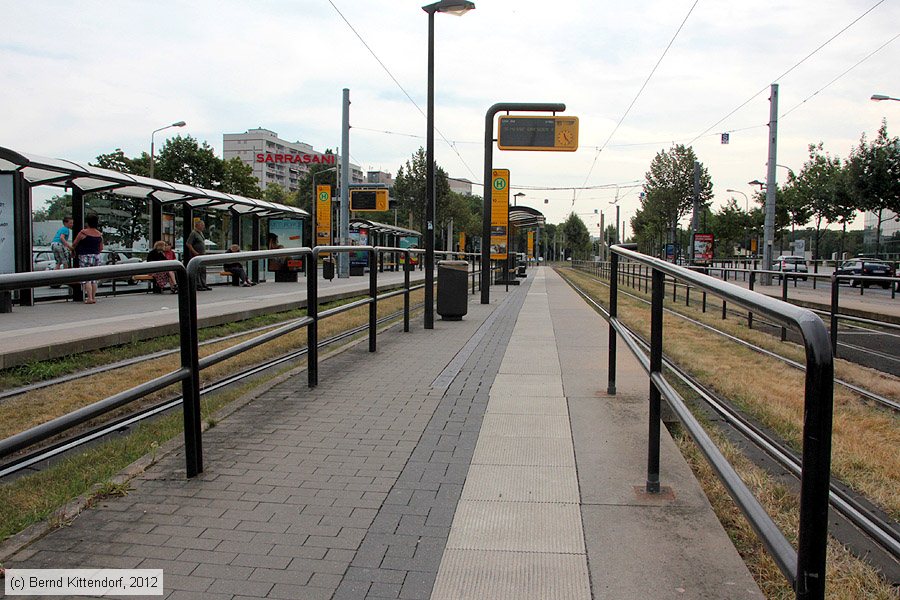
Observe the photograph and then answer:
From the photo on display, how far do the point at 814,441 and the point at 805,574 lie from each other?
1.10 ft

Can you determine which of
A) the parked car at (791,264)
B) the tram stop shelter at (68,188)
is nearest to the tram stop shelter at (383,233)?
the tram stop shelter at (68,188)

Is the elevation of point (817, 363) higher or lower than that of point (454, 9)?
lower

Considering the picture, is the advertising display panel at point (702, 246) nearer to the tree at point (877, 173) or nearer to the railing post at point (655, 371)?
the tree at point (877, 173)

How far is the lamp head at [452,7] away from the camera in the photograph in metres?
11.8

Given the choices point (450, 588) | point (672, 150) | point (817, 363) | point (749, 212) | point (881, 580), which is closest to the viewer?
point (817, 363)

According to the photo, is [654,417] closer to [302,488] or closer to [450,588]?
[450,588]

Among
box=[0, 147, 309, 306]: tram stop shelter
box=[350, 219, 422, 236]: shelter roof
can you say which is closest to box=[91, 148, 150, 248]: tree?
box=[0, 147, 309, 306]: tram stop shelter

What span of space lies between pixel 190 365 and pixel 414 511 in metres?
1.47

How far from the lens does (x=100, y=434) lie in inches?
153

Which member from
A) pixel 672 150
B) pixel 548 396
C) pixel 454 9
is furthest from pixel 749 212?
pixel 548 396

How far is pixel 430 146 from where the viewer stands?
11438 mm

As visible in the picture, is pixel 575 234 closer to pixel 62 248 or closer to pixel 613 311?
pixel 62 248

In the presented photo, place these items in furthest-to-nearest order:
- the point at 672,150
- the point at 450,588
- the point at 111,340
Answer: the point at 672,150
the point at 111,340
the point at 450,588

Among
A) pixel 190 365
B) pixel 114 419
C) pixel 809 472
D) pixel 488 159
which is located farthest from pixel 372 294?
pixel 488 159
